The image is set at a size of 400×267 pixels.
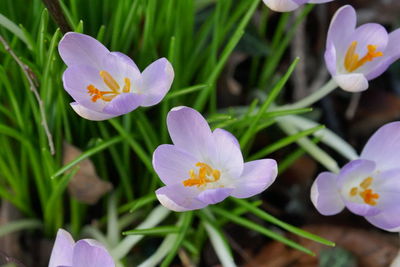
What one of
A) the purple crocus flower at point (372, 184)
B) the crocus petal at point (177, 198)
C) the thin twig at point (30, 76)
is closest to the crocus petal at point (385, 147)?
the purple crocus flower at point (372, 184)

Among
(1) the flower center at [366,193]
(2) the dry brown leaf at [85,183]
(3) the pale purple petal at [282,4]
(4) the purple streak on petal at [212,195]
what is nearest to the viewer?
(4) the purple streak on petal at [212,195]

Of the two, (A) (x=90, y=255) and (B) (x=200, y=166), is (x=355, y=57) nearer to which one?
(B) (x=200, y=166)

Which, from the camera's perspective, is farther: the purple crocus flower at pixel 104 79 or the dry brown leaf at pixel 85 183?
the dry brown leaf at pixel 85 183

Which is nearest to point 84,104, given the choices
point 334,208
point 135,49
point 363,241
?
point 135,49

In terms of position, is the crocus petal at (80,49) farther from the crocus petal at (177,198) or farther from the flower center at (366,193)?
the flower center at (366,193)

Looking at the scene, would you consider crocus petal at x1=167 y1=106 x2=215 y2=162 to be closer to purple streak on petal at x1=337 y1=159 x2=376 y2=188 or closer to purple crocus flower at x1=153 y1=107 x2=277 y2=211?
purple crocus flower at x1=153 y1=107 x2=277 y2=211
